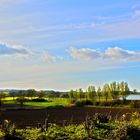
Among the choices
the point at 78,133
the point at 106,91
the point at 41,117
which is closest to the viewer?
the point at 78,133

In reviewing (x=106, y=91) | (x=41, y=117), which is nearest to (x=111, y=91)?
(x=106, y=91)

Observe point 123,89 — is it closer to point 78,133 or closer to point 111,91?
point 111,91

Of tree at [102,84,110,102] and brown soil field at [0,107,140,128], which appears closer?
brown soil field at [0,107,140,128]

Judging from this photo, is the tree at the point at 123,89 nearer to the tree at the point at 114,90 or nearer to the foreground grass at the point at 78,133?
the tree at the point at 114,90

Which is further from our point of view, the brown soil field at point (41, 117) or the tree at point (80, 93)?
the tree at point (80, 93)

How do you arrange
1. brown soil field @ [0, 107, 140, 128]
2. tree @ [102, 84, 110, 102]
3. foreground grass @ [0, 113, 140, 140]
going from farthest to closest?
tree @ [102, 84, 110, 102], brown soil field @ [0, 107, 140, 128], foreground grass @ [0, 113, 140, 140]

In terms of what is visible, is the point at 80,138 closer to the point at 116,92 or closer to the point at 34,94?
the point at 116,92

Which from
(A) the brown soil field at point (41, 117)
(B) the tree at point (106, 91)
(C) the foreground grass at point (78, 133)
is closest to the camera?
(C) the foreground grass at point (78, 133)

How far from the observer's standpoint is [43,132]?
16.4m

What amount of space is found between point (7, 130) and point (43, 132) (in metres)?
1.43

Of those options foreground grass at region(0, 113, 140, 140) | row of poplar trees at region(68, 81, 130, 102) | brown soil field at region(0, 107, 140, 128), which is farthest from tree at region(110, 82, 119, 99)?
foreground grass at region(0, 113, 140, 140)

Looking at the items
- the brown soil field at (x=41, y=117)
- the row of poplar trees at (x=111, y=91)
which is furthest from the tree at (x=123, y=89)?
the brown soil field at (x=41, y=117)

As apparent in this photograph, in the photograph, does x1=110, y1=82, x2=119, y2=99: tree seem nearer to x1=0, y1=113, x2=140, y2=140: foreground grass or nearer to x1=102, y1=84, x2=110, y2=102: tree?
x1=102, y1=84, x2=110, y2=102: tree

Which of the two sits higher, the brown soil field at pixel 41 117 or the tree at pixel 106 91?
→ the tree at pixel 106 91
